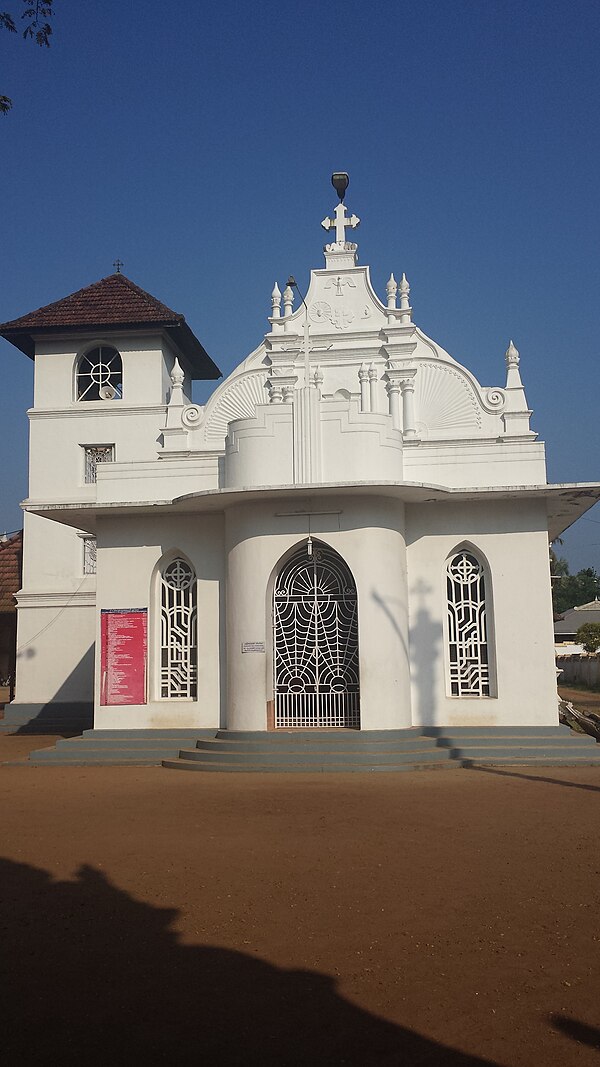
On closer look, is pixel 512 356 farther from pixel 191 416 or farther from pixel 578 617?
pixel 578 617

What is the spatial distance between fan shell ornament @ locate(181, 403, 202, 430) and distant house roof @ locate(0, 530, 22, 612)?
11.1 m

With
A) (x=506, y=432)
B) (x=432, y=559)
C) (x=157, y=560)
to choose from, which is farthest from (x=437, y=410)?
(x=157, y=560)

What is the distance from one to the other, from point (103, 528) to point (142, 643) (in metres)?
2.07

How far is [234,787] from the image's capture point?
1188 centimetres

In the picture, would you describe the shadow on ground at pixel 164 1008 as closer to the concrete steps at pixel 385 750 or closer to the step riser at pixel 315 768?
the step riser at pixel 315 768

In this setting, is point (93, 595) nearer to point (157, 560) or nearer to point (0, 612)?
point (0, 612)

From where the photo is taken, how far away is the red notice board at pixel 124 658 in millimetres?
15164

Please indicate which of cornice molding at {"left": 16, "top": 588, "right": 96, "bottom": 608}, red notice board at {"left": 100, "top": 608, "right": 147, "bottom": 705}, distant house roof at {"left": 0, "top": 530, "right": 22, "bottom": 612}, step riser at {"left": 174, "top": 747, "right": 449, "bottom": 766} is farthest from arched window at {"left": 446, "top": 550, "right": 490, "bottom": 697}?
distant house roof at {"left": 0, "top": 530, "right": 22, "bottom": 612}

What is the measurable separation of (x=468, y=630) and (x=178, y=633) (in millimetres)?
4717

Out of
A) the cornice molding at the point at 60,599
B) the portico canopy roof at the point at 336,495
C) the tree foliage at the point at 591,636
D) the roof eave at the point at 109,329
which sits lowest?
the tree foliage at the point at 591,636

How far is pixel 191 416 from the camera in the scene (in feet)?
58.6

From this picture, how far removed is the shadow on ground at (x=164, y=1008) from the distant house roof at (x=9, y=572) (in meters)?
21.5

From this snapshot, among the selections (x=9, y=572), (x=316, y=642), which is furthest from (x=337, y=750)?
(x=9, y=572)

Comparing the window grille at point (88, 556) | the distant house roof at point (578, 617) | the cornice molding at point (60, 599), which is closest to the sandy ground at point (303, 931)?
the cornice molding at point (60, 599)
